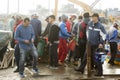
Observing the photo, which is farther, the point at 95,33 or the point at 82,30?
the point at 82,30

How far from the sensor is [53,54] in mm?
12453

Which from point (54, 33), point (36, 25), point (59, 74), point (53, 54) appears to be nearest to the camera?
point (59, 74)

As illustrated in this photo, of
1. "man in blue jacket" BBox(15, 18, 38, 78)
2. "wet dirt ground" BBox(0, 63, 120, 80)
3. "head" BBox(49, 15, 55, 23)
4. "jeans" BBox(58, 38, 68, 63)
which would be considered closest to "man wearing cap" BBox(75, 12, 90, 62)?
"jeans" BBox(58, 38, 68, 63)

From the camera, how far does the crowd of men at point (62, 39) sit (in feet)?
35.4

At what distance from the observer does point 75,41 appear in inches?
525

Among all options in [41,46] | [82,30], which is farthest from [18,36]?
[41,46]

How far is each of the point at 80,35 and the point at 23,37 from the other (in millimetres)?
2396

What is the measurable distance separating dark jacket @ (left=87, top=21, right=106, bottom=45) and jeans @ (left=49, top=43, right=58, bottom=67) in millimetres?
1820

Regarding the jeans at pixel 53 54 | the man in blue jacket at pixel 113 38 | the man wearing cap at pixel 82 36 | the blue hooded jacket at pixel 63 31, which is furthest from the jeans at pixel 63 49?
the man in blue jacket at pixel 113 38

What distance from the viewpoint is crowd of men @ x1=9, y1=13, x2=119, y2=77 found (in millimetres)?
10781

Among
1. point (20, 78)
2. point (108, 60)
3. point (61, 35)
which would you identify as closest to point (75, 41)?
point (61, 35)

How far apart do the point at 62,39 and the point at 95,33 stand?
2.57 metres

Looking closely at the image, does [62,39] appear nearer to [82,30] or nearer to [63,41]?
[63,41]

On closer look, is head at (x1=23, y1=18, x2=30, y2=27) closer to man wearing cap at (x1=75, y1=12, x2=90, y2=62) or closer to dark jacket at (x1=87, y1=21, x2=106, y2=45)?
dark jacket at (x1=87, y1=21, x2=106, y2=45)
